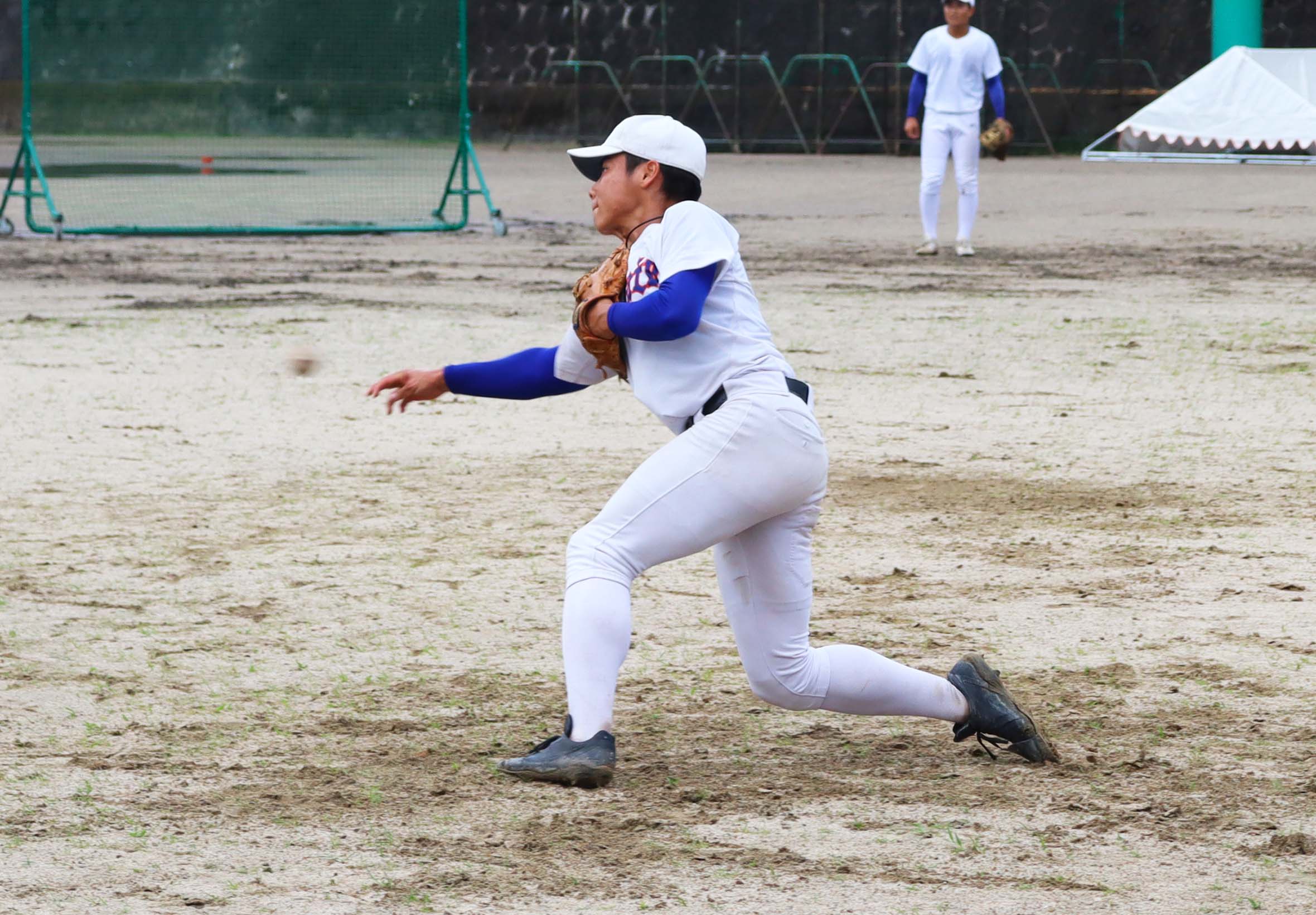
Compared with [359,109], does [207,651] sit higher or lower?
lower

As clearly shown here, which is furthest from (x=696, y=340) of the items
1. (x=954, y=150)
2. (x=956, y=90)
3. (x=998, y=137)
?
(x=998, y=137)

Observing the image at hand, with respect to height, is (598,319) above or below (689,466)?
above

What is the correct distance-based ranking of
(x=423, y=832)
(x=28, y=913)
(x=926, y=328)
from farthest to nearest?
(x=926, y=328), (x=423, y=832), (x=28, y=913)

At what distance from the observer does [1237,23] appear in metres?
25.2

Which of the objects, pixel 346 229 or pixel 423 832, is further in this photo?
pixel 346 229

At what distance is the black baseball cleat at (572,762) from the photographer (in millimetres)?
3859

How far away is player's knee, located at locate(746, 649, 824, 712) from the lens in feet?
13.1

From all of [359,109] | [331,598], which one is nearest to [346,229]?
[359,109]

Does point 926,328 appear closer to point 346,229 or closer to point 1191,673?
point 1191,673

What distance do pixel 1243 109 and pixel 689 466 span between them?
2090cm

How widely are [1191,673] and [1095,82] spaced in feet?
78.2

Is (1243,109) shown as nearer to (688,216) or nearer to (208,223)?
(208,223)

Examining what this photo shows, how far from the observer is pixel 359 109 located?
65.9 ft

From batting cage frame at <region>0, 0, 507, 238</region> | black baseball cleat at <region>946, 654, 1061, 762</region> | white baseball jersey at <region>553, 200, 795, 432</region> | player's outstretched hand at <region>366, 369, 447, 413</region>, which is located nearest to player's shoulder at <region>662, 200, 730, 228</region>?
white baseball jersey at <region>553, 200, 795, 432</region>
